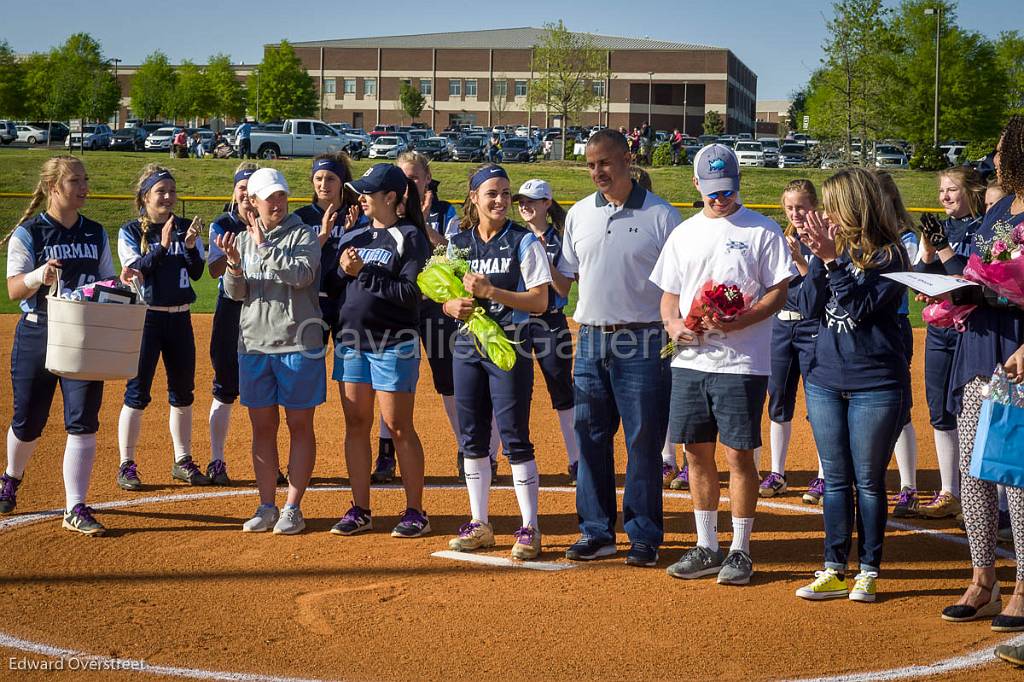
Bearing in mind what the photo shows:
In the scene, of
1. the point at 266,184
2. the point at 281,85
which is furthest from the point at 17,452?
the point at 281,85

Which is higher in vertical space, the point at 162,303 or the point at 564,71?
the point at 564,71

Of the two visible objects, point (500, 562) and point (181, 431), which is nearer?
point (500, 562)

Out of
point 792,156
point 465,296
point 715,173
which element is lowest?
point 465,296

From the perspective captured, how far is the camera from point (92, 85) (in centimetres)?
6912

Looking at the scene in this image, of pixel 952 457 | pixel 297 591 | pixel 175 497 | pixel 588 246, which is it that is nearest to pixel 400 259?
pixel 588 246

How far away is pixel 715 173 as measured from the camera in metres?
5.89

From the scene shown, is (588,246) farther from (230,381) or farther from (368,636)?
(230,381)

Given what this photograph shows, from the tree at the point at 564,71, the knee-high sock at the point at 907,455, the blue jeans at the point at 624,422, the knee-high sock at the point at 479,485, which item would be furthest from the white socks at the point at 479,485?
the tree at the point at 564,71

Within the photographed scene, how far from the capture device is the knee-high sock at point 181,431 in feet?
27.0

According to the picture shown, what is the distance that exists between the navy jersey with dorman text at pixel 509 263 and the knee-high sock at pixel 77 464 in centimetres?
263

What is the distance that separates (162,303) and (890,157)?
1660 inches

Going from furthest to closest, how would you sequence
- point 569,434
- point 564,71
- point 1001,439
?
point 564,71 < point 569,434 < point 1001,439

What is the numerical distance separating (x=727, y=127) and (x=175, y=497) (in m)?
98.7

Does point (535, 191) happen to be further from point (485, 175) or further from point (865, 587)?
point (865, 587)
